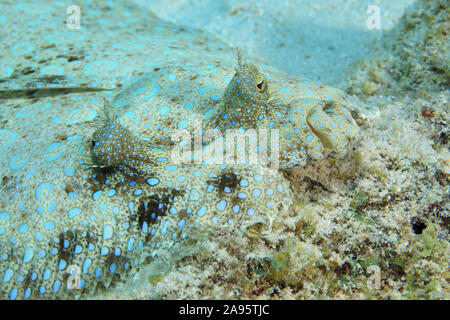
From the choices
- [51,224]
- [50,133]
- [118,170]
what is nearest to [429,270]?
[118,170]

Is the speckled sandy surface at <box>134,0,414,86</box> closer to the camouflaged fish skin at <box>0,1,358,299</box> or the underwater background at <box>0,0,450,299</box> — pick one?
the underwater background at <box>0,0,450,299</box>

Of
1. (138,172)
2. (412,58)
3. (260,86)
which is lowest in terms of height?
(138,172)

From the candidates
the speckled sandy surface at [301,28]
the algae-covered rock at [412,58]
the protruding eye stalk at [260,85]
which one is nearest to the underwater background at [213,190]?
the protruding eye stalk at [260,85]

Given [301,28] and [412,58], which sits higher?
[301,28]

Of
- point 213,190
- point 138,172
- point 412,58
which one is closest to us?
point 213,190

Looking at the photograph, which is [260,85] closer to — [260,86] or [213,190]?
[260,86]

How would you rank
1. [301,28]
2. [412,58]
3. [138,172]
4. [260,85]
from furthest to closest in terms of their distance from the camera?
[301,28] < [412,58] < [260,85] < [138,172]

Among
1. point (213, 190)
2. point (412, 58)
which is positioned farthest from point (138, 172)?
point (412, 58)

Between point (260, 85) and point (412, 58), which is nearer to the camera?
point (260, 85)

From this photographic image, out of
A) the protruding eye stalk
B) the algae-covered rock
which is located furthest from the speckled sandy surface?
the protruding eye stalk
